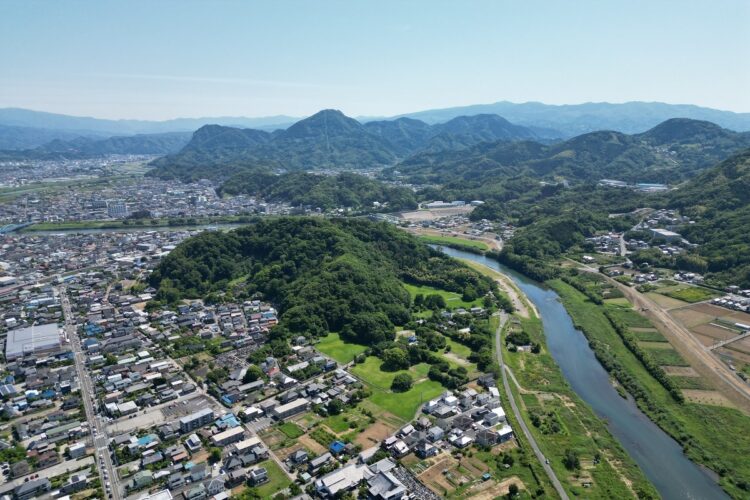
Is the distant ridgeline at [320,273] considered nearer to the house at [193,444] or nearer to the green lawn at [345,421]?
the green lawn at [345,421]

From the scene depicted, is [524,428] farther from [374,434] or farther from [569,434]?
[374,434]

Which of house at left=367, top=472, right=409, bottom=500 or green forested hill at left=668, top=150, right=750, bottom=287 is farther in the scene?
green forested hill at left=668, top=150, right=750, bottom=287

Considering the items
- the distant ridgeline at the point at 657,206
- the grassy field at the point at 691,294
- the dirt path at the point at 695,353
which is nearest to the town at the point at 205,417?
the dirt path at the point at 695,353

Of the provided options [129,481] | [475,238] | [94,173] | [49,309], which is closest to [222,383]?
[129,481]

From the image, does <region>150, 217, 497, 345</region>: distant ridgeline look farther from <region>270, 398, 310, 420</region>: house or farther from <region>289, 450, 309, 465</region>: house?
<region>289, 450, 309, 465</region>: house

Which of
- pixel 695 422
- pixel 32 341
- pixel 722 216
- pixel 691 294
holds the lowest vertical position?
pixel 695 422

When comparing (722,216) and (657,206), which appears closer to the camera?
(722,216)

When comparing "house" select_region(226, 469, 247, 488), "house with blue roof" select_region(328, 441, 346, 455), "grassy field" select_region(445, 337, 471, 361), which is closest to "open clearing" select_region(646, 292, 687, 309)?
"grassy field" select_region(445, 337, 471, 361)

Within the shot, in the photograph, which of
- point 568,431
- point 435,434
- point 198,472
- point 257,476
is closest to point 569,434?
point 568,431
